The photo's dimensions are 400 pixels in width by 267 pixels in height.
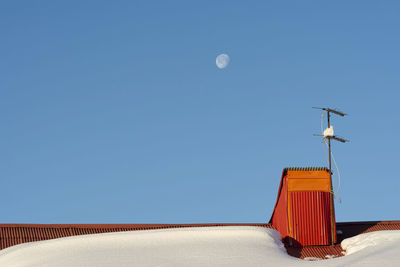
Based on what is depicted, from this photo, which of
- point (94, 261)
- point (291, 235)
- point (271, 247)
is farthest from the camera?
point (291, 235)

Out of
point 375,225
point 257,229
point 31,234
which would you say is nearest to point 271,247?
point 257,229

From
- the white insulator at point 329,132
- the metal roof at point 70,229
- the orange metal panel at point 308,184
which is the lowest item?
the metal roof at point 70,229

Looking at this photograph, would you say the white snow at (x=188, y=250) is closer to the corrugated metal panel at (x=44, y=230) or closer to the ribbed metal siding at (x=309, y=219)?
the ribbed metal siding at (x=309, y=219)

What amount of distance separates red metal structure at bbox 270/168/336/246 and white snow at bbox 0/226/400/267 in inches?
30.8

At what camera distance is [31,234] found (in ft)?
93.2

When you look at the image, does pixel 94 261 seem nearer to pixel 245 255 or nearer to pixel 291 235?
pixel 245 255

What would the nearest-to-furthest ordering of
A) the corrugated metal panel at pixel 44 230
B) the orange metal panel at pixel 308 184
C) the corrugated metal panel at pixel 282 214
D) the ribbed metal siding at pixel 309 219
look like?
the ribbed metal siding at pixel 309 219
the orange metal panel at pixel 308 184
the corrugated metal panel at pixel 282 214
the corrugated metal panel at pixel 44 230

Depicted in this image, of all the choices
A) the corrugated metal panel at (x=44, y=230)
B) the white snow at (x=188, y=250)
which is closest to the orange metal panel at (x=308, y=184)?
the white snow at (x=188, y=250)

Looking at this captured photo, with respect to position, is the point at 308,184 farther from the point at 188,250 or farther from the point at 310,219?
the point at 188,250

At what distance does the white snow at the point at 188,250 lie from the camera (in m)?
22.3

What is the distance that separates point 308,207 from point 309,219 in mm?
508

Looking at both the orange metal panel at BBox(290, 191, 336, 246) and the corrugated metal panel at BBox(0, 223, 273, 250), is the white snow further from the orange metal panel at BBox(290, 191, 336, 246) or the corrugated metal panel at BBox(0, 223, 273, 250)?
the corrugated metal panel at BBox(0, 223, 273, 250)

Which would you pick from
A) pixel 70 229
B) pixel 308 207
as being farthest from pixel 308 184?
pixel 70 229

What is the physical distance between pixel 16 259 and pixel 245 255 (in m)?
8.93
